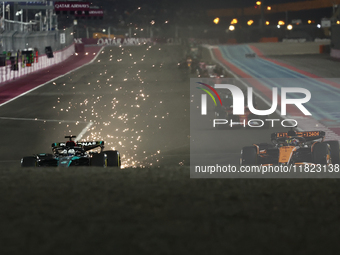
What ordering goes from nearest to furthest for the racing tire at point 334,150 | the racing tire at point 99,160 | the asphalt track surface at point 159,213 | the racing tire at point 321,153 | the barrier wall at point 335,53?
the asphalt track surface at point 159,213
the racing tire at point 99,160
the racing tire at point 321,153
the racing tire at point 334,150
the barrier wall at point 335,53

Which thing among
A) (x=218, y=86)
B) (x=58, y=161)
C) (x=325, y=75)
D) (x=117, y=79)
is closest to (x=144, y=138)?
(x=218, y=86)

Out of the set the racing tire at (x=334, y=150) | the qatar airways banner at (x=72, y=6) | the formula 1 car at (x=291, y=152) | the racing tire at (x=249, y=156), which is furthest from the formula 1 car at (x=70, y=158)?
the qatar airways banner at (x=72, y=6)

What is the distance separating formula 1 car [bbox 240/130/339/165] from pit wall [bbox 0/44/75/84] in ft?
88.4

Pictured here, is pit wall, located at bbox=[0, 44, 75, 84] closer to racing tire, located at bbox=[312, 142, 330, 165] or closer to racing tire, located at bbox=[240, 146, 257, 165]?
racing tire, located at bbox=[240, 146, 257, 165]

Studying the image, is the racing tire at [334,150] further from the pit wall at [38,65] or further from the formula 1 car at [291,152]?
the pit wall at [38,65]

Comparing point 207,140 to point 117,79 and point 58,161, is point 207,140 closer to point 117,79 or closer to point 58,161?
point 58,161

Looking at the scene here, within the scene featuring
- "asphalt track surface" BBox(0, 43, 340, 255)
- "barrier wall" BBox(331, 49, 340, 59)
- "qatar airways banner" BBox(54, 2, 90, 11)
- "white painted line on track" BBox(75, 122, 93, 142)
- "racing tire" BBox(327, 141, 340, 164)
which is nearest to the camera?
"asphalt track surface" BBox(0, 43, 340, 255)

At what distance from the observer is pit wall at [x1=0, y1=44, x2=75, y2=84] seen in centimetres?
3526

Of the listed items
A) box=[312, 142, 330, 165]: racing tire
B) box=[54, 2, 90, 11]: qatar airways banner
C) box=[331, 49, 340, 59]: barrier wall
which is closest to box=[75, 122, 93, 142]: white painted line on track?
box=[312, 142, 330, 165]: racing tire

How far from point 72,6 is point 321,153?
4389 cm

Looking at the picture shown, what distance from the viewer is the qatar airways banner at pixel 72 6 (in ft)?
166

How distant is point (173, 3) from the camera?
130625 mm

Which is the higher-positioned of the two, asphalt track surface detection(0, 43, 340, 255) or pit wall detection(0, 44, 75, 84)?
pit wall detection(0, 44, 75, 84)

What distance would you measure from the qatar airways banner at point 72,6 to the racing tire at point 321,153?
141 ft
